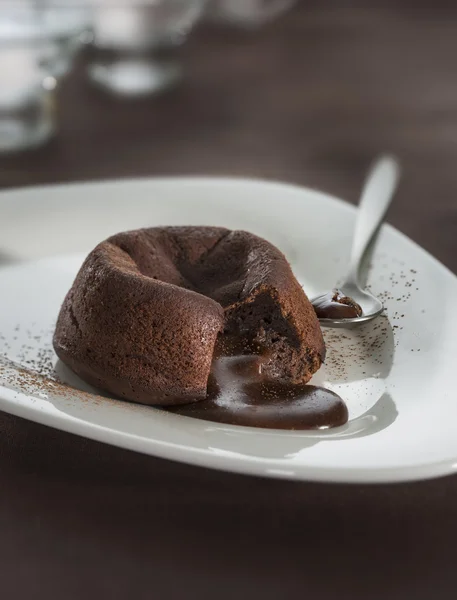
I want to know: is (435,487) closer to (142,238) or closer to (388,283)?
(388,283)

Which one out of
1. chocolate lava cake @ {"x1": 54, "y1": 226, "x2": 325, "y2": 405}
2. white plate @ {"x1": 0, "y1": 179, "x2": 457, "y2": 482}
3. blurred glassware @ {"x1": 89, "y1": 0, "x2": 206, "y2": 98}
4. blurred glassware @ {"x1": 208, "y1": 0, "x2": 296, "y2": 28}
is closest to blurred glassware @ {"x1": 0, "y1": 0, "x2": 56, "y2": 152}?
blurred glassware @ {"x1": 89, "y1": 0, "x2": 206, "y2": 98}

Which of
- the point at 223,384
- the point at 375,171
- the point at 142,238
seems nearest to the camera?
the point at 223,384

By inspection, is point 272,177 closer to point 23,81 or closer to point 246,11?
point 23,81

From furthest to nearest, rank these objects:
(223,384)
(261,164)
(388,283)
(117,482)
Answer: (261,164) < (388,283) < (223,384) < (117,482)

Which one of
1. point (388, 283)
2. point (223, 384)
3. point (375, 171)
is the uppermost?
point (375, 171)

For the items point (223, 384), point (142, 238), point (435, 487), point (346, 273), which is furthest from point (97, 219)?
point (435, 487)

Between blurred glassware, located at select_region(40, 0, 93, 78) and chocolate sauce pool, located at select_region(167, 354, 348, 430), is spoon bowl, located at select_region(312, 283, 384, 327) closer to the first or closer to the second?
chocolate sauce pool, located at select_region(167, 354, 348, 430)
